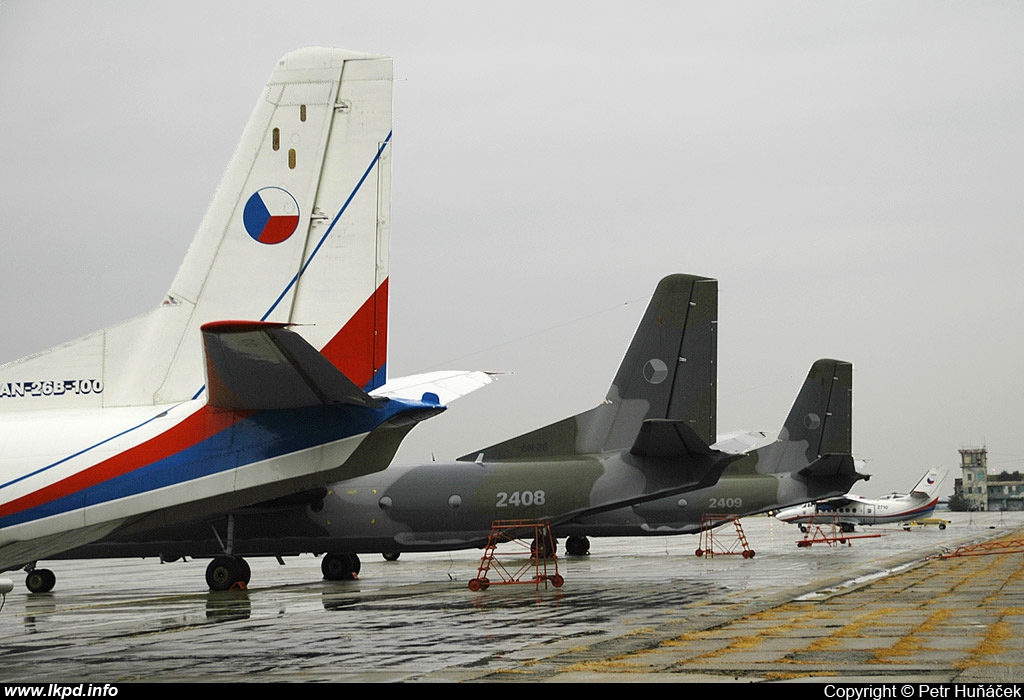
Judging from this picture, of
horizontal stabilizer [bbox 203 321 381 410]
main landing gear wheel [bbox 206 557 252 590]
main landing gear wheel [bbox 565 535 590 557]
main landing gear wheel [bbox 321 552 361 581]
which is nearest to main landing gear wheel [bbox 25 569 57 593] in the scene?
main landing gear wheel [bbox 206 557 252 590]

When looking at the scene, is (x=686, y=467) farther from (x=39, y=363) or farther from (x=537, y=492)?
(x=39, y=363)

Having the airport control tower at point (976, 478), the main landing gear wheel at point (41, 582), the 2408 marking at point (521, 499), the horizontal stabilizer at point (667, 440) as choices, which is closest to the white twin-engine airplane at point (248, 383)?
the horizontal stabilizer at point (667, 440)

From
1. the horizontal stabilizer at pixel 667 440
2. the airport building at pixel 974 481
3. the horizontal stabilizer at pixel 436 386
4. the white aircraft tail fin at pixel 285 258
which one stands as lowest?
the airport building at pixel 974 481

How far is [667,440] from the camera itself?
2208 cm

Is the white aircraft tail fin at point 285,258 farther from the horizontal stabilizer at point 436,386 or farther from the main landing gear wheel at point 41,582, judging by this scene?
the main landing gear wheel at point 41,582

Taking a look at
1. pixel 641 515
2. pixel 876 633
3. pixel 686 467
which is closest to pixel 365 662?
pixel 876 633

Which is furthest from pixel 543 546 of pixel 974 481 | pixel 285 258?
pixel 974 481

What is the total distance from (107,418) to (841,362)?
104 feet

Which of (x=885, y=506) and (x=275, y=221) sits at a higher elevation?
(x=275, y=221)

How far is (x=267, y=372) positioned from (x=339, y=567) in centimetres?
1736

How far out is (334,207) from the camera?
11.4 meters

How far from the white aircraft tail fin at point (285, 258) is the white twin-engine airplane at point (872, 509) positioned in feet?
174

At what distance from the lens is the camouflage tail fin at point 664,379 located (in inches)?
945

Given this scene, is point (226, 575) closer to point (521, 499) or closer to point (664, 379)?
point (521, 499)
